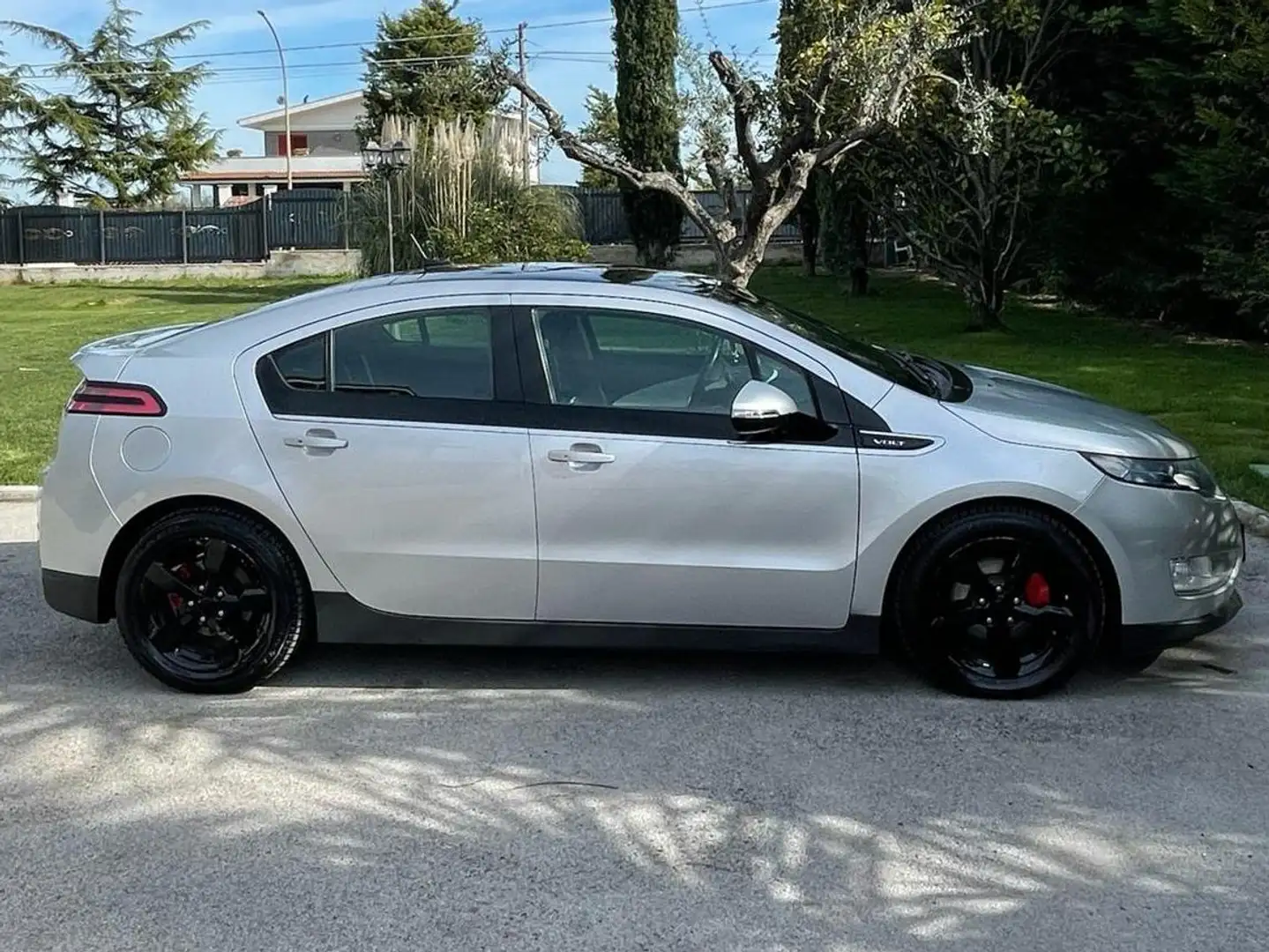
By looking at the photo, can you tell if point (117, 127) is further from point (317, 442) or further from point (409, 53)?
point (317, 442)

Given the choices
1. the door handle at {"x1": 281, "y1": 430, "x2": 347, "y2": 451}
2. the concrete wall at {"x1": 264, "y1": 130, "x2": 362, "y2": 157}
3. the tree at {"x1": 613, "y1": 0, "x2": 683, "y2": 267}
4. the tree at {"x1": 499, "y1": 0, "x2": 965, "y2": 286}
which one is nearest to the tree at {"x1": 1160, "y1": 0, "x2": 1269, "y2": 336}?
the tree at {"x1": 499, "y1": 0, "x2": 965, "y2": 286}

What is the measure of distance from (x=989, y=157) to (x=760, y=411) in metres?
12.1

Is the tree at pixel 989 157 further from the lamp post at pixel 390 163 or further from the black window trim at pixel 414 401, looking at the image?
the black window trim at pixel 414 401

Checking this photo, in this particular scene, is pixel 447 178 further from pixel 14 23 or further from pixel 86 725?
pixel 14 23

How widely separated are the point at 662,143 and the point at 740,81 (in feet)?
43.1

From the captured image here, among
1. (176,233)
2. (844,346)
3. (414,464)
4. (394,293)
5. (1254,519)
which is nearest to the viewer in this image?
(414,464)

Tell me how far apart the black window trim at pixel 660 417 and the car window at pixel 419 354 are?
0.16m

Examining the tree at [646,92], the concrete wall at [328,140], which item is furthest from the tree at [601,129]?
the concrete wall at [328,140]

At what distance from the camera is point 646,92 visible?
25875 millimetres

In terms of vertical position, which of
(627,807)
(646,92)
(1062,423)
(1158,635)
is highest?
(646,92)

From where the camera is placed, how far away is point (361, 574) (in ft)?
16.2

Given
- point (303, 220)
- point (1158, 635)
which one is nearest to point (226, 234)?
point (303, 220)

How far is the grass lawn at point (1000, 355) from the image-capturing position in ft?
31.9

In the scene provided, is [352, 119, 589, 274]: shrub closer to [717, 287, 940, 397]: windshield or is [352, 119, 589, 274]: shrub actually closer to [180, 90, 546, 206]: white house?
[717, 287, 940, 397]: windshield
